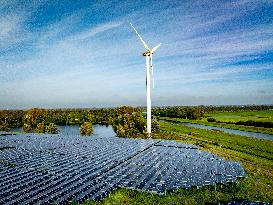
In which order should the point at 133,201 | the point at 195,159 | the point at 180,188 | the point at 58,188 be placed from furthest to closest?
the point at 195,159 → the point at 180,188 → the point at 133,201 → the point at 58,188

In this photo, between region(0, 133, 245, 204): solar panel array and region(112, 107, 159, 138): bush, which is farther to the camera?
region(112, 107, 159, 138): bush

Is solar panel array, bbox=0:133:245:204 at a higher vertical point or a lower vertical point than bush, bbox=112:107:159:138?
higher

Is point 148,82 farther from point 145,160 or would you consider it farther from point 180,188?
point 180,188

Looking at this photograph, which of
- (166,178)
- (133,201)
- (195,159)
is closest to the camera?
(133,201)

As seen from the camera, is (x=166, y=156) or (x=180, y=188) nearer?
(x=180, y=188)

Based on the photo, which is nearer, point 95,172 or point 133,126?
point 95,172

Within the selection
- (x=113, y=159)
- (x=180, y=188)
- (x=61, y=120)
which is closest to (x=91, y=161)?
(x=113, y=159)

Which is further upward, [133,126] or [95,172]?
[95,172]

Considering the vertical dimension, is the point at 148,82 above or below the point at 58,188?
above
